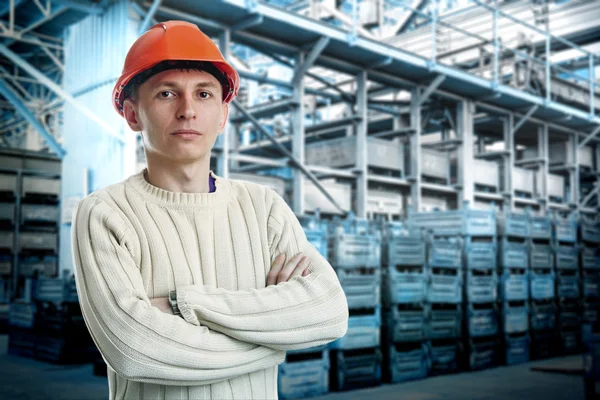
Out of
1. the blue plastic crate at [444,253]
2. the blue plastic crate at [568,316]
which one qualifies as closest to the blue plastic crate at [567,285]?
the blue plastic crate at [568,316]

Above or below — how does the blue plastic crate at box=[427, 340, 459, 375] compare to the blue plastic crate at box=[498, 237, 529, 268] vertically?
below

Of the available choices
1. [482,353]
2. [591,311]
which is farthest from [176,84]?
[591,311]

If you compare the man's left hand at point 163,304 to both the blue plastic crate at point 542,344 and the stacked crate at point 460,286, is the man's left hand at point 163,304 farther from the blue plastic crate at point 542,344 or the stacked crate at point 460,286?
the blue plastic crate at point 542,344

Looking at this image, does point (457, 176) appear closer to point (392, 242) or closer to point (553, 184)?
point (553, 184)

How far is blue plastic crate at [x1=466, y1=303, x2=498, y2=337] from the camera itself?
30.2ft

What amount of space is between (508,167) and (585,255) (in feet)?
9.79

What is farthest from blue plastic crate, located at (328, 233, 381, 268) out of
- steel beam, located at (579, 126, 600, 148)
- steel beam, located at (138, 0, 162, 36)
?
steel beam, located at (579, 126, 600, 148)

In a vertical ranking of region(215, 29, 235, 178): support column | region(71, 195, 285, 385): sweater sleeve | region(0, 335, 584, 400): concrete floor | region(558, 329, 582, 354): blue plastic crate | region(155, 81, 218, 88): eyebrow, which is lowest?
region(0, 335, 584, 400): concrete floor

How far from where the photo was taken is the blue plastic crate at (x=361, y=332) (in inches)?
301

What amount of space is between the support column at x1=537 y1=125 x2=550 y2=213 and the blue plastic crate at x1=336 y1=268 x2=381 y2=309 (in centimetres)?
805

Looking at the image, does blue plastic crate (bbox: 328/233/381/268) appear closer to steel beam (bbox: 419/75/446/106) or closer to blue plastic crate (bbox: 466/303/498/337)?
blue plastic crate (bbox: 466/303/498/337)

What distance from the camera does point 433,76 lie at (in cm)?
1173

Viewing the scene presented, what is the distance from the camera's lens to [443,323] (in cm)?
880

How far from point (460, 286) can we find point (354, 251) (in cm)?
211
